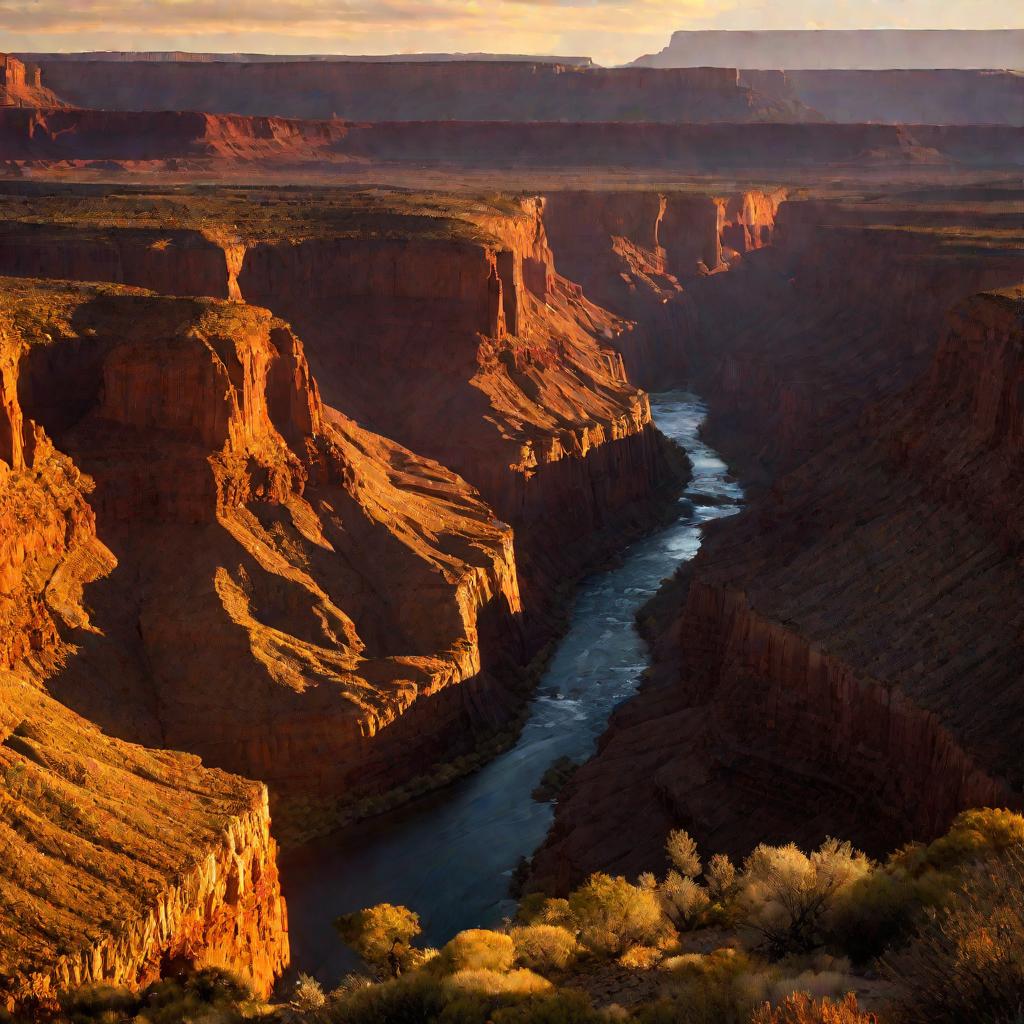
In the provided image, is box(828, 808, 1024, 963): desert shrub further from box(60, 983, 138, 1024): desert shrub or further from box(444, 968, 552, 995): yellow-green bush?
box(60, 983, 138, 1024): desert shrub

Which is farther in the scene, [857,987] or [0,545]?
[0,545]

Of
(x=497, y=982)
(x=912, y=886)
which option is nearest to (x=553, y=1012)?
(x=497, y=982)

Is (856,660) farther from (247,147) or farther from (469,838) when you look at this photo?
(247,147)

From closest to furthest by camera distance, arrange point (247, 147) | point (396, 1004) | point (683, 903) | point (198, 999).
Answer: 1. point (396, 1004)
2. point (198, 999)
3. point (683, 903)
4. point (247, 147)

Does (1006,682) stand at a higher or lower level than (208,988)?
higher

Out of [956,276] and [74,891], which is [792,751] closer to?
[74,891]

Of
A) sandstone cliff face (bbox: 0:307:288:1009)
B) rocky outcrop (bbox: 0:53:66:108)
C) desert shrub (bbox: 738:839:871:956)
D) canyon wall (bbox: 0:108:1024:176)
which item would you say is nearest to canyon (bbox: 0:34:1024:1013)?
sandstone cliff face (bbox: 0:307:288:1009)

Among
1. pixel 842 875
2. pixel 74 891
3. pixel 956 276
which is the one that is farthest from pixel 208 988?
pixel 956 276
